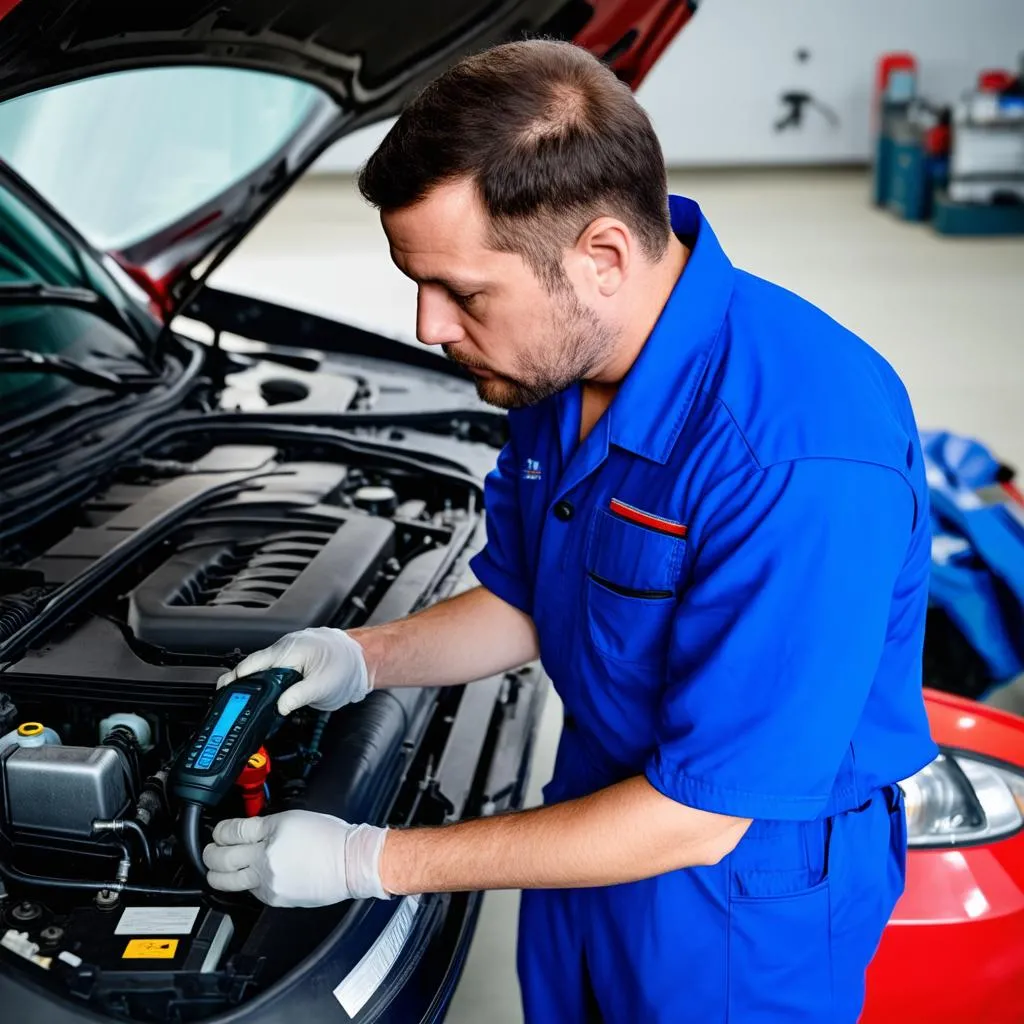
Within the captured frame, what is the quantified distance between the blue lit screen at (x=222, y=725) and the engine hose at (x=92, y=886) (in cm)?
15

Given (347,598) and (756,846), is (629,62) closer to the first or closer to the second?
(347,598)

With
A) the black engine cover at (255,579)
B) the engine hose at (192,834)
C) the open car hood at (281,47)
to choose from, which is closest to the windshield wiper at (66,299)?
the open car hood at (281,47)

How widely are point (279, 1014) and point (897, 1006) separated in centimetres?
80

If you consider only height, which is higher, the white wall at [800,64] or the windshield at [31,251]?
the windshield at [31,251]

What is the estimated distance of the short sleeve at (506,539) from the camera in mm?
1455

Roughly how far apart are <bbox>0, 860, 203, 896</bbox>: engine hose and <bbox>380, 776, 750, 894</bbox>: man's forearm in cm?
26

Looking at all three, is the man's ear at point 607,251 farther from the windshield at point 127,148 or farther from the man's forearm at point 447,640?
the windshield at point 127,148

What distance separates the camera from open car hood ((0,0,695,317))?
141cm

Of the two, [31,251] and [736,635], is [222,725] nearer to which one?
[736,635]

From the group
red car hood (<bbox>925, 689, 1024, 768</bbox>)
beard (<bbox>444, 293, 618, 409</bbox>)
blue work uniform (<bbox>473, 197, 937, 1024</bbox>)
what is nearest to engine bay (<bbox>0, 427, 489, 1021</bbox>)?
blue work uniform (<bbox>473, 197, 937, 1024</bbox>)

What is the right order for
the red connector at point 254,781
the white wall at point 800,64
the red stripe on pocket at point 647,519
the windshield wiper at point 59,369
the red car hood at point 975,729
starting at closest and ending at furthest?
the red stripe on pocket at point 647,519 → the red connector at point 254,781 → the red car hood at point 975,729 → the windshield wiper at point 59,369 → the white wall at point 800,64

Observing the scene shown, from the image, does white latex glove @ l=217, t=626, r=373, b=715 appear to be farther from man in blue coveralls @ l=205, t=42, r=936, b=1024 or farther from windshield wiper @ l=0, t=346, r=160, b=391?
windshield wiper @ l=0, t=346, r=160, b=391

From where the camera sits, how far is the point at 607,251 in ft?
3.45

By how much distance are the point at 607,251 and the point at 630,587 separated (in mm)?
318
